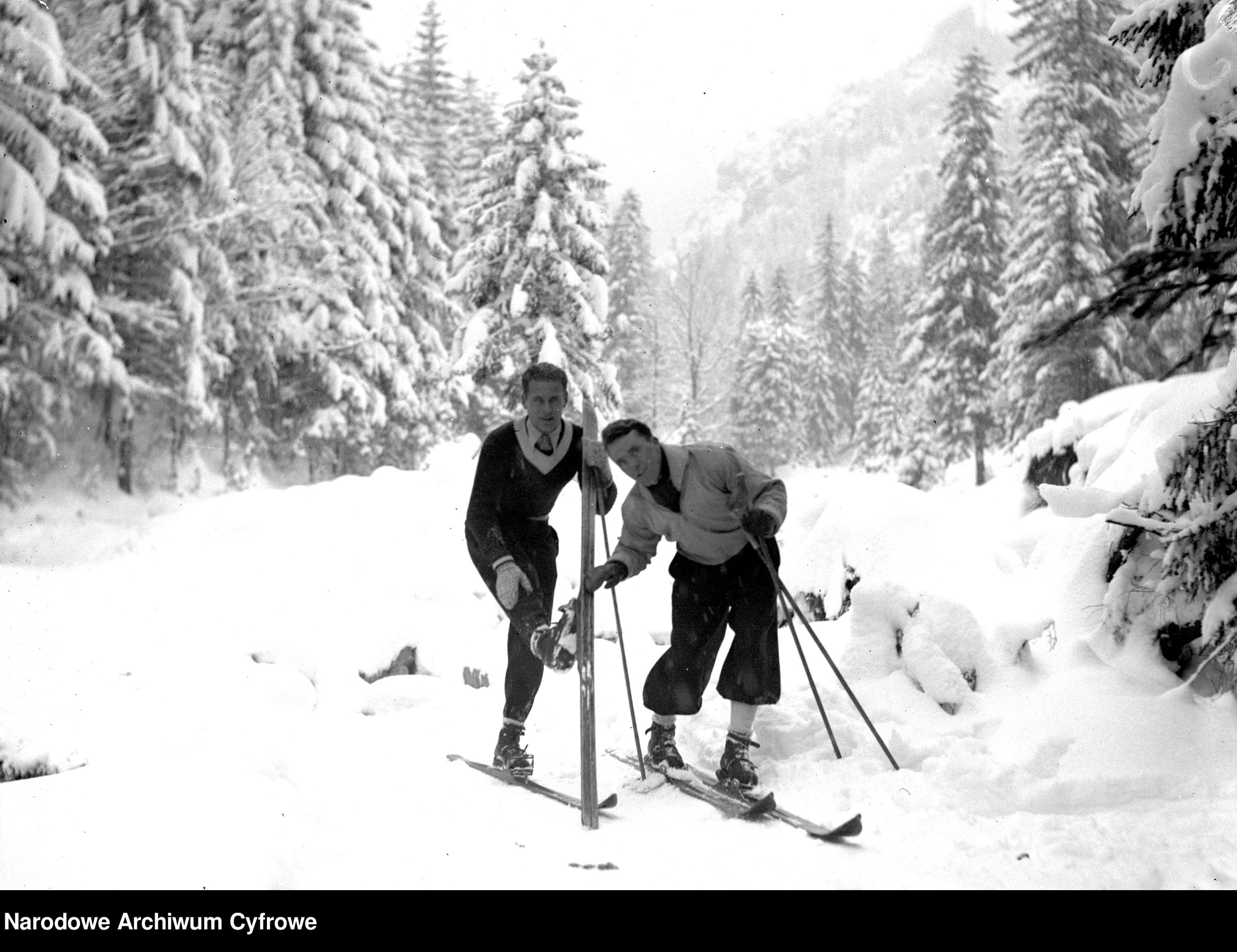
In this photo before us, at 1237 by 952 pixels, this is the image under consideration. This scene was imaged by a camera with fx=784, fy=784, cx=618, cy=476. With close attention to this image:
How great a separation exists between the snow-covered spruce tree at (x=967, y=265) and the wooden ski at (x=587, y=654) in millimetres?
19858

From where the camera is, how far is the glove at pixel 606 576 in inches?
156

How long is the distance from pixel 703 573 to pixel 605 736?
1551 millimetres

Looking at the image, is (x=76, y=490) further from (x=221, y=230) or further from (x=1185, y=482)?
(x=1185, y=482)

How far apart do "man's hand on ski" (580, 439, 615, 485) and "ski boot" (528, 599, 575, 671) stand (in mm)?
860

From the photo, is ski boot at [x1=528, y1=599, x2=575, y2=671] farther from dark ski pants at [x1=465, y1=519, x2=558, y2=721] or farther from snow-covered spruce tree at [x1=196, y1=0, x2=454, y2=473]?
snow-covered spruce tree at [x1=196, y1=0, x2=454, y2=473]

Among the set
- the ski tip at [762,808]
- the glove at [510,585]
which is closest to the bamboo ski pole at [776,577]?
the ski tip at [762,808]

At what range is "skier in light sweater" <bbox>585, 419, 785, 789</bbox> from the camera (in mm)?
3963

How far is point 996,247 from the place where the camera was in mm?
22516

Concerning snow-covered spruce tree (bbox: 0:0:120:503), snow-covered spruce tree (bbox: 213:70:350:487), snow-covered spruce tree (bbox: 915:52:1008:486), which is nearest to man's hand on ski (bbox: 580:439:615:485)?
snow-covered spruce tree (bbox: 0:0:120:503)

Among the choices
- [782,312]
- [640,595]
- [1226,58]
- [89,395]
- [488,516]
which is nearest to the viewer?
[1226,58]

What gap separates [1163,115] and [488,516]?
3.66 meters

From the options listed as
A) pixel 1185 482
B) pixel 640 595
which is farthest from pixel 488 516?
pixel 640 595

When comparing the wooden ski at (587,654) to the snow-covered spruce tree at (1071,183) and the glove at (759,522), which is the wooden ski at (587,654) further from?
the snow-covered spruce tree at (1071,183)

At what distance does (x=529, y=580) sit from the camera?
4.16 metres
